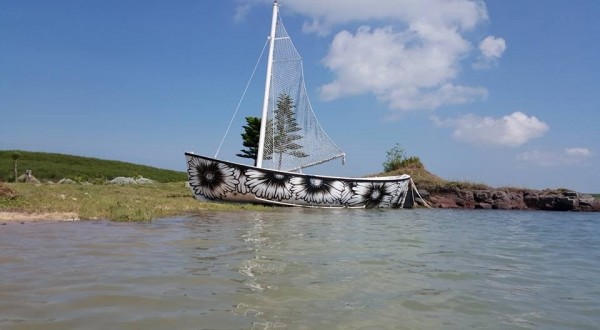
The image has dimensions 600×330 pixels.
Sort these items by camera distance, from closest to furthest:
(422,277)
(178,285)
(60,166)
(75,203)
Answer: (178,285) → (422,277) → (75,203) → (60,166)

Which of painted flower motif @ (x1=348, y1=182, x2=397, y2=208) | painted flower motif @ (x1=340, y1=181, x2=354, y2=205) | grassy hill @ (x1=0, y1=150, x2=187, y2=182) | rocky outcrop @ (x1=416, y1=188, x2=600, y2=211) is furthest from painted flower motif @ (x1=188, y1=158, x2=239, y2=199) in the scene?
grassy hill @ (x1=0, y1=150, x2=187, y2=182)

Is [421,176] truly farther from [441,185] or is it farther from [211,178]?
[211,178]

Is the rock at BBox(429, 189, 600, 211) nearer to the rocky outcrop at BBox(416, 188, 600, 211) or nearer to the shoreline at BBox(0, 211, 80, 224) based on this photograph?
the rocky outcrop at BBox(416, 188, 600, 211)

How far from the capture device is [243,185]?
2005 centimetres

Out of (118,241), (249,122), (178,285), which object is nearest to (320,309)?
(178,285)


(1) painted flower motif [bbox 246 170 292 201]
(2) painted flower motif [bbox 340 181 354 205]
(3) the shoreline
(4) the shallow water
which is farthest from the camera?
(2) painted flower motif [bbox 340 181 354 205]

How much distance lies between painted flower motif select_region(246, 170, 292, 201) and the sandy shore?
9193mm

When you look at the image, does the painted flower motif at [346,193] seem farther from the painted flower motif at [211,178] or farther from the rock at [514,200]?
the rock at [514,200]

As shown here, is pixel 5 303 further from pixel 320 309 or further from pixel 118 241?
pixel 118 241

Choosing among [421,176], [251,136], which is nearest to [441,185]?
Answer: [421,176]

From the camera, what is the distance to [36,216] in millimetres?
10984

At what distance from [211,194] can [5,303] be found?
16390mm

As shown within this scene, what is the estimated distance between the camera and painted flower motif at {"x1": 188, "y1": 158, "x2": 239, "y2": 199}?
19.9 meters

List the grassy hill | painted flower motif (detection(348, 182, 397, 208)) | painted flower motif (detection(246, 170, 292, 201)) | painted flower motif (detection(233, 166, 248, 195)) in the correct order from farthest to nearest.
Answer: the grassy hill < painted flower motif (detection(348, 182, 397, 208)) < painted flower motif (detection(246, 170, 292, 201)) < painted flower motif (detection(233, 166, 248, 195))
